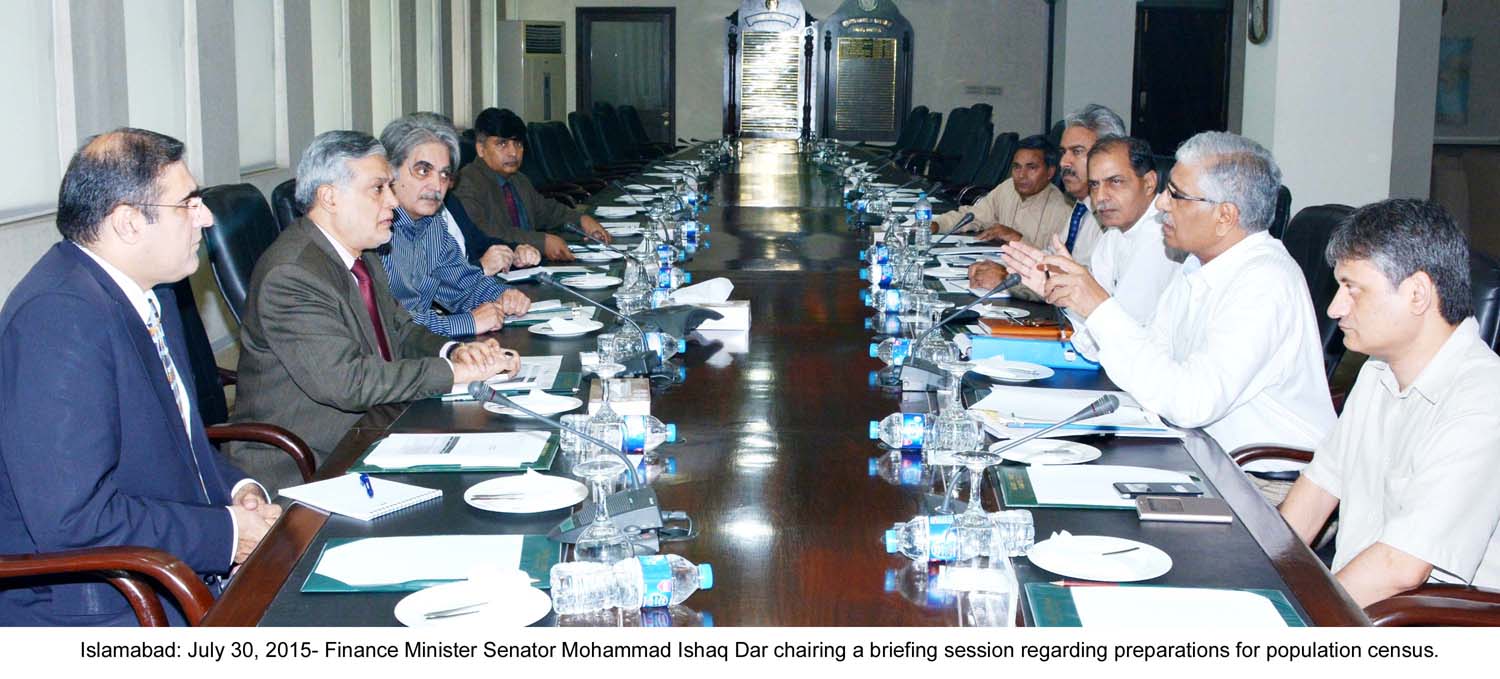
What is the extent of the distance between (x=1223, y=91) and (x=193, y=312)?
38.9 ft

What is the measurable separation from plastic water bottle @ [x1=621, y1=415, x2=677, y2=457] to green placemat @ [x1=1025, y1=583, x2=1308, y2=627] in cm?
75

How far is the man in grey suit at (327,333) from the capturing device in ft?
8.45

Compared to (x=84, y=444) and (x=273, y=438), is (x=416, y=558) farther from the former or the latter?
(x=273, y=438)

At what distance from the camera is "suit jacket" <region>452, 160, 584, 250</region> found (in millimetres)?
5027

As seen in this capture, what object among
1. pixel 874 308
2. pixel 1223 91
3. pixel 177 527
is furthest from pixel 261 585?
pixel 1223 91

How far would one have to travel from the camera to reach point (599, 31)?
47.9ft

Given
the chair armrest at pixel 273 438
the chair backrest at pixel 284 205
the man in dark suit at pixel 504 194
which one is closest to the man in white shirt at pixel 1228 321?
the chair armrest at pixel 273 438

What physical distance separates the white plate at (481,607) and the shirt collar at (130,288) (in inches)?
34.2

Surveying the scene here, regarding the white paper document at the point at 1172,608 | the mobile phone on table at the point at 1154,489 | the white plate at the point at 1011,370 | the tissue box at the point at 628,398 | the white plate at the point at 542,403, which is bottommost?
the white paper document at the point at 1172,608

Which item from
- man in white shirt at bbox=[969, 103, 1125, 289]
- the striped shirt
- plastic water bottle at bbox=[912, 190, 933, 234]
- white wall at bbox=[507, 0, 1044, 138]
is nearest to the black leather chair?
plastic water bottle at bbox=[912, 190, 933, 234]

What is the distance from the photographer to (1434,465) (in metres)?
1.89

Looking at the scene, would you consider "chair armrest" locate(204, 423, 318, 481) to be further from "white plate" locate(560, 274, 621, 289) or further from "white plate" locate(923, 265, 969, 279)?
"white plate" locate(923, 265, 969, 279)

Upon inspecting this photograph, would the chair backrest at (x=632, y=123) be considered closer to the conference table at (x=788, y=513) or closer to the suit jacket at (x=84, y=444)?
the conference table at (x=788, y=513)

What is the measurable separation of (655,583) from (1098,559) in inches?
21.7
